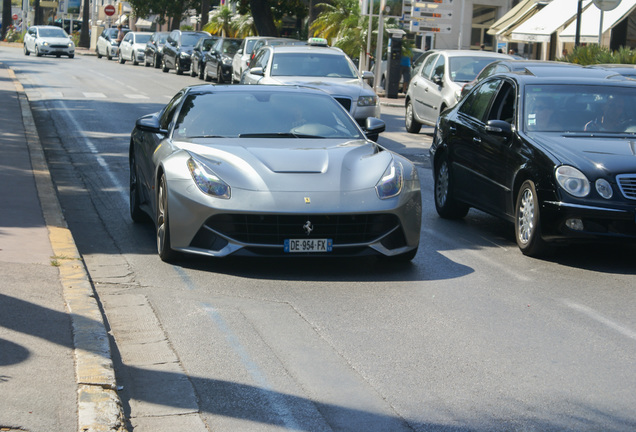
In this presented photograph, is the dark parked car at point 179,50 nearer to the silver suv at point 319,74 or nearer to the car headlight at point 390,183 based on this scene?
the silver suv at point 319,74

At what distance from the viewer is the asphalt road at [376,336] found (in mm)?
5230

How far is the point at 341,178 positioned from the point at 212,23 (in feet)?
199

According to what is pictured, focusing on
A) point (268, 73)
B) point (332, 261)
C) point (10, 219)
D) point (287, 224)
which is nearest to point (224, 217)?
point (287, 224)

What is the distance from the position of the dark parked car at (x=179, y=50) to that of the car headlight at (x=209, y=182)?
37684 mm

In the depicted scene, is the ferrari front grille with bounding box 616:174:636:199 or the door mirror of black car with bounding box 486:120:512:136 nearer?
the ferrari front grille with bounding box 616:174:636:199

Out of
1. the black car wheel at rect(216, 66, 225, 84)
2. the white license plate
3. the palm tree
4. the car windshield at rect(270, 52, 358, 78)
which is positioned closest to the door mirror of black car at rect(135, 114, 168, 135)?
the white license plate

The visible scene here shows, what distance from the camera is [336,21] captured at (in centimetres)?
4334

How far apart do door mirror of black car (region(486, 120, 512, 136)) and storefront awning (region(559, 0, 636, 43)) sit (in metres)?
23.1

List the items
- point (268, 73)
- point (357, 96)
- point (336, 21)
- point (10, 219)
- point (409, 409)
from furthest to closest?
point (336, 21) < point (268, 73) < point (357, 96) < point (10, 219) < point (409, 409)

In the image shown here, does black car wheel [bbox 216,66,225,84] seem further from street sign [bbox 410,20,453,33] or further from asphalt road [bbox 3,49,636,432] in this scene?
asphalt road [bbox 3,49,636,432]

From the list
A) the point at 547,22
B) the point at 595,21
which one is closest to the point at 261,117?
the point at 595,21

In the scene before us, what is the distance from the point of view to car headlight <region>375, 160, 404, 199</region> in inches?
332

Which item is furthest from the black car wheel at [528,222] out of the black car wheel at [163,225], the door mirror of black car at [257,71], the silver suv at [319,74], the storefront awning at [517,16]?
the storefront awning at [517,16]

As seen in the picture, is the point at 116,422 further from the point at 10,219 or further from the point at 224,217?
the point at 10,219
